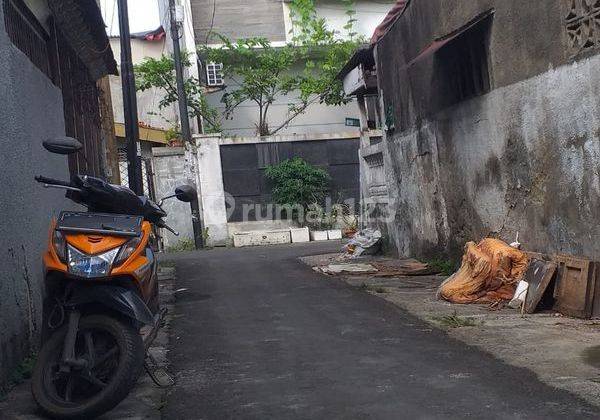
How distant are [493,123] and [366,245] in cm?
526

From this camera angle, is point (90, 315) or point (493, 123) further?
point (493, 123)

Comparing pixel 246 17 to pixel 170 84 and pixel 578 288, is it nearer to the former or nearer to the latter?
pixel 170 84

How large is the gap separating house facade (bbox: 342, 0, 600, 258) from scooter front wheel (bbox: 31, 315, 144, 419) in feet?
15.0

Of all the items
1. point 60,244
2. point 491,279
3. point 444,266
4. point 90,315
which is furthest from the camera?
point 444,266

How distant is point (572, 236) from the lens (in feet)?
23.3

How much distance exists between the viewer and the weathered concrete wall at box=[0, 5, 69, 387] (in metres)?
4.99

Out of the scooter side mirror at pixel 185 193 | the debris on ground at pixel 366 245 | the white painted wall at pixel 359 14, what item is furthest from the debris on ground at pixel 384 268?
the white painted wall at pixel 359 14

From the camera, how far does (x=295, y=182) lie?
19703mm

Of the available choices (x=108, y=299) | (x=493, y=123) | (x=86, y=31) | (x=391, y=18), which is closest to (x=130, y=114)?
(x=86, y=31)

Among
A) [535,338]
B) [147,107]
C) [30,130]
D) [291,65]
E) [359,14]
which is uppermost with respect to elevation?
[359,14]

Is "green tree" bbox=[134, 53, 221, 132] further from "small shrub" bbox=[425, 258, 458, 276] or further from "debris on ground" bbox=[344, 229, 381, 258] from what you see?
"small shrub" bbox=[425, 258, 458, 276]

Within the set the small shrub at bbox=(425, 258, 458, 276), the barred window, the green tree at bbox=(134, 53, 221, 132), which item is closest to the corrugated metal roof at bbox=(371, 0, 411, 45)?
the small shrub at bbox=(425, 258, 458, 276)

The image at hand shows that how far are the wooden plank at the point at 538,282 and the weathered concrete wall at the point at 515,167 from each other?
34 centimetres

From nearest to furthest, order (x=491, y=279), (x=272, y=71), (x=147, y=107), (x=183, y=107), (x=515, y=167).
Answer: (x=491, y=279)
(x=515, y=167)
(x=183, y=107)
(x=272, y=71)
(x=147, y=107)
